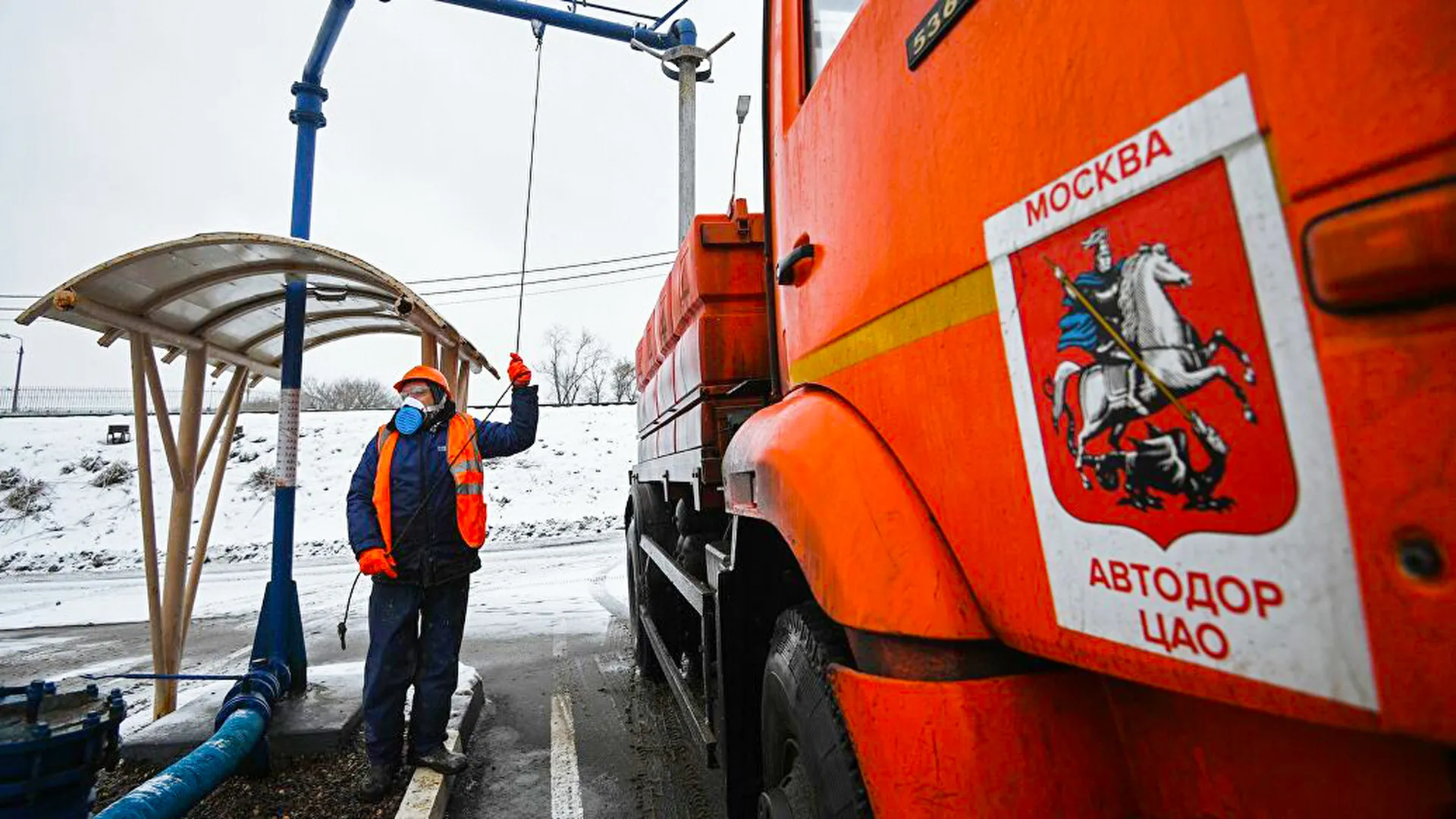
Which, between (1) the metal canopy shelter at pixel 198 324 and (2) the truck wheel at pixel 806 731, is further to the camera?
(1) the metal canopy shelter at pixel 198 324

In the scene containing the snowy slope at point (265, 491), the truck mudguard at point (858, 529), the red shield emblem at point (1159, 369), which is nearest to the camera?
the red shield emblem at point (1159, 369)

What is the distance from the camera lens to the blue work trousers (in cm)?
354

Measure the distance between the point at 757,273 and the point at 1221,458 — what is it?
254 centimetres

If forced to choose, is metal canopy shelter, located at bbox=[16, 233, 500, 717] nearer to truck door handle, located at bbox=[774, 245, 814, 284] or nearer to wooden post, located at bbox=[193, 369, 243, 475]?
wooden post, located at bbox=[193, 369, 243, 475]

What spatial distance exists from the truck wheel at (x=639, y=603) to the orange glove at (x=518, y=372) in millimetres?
1503

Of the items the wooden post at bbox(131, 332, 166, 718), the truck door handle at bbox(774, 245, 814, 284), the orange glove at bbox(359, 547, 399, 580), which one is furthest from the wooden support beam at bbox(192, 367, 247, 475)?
the truck door handle at bbox(774, 245, 814, 284)

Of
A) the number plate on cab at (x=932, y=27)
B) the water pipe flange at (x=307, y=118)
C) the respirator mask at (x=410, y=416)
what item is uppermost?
the water pipe flange at (x=307, y=118)

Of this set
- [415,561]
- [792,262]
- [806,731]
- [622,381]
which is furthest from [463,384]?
[622,381]

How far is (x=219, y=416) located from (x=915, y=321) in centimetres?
539

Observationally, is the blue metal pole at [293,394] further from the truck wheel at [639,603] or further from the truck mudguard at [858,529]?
the truck mudguard at [858,529]

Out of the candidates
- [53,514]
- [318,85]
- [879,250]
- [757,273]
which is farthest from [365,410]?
[879,250]

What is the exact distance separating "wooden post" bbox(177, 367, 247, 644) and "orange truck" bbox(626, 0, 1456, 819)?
4511 millimetres

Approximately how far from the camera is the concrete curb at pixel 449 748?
326 cm

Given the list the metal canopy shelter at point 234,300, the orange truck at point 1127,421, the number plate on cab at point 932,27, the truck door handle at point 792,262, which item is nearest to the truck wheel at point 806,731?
the orange truck at point 1127,421
